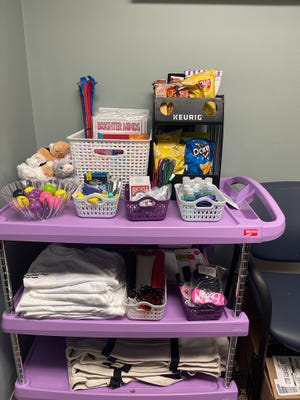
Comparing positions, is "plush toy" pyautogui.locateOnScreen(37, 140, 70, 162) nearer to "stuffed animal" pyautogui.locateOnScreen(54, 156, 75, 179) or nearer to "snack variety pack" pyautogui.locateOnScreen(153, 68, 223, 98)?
"stuffed animal" pyautogui.locateOnScreen(54, 156, 75, 179)

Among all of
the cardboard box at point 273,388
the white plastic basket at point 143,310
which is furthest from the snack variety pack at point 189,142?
the cardboard box at point 273,388

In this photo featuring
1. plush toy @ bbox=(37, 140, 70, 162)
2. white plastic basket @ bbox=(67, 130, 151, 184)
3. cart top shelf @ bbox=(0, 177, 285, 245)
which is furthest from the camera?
plush toy @ bbox=(37, 140, 70, 162)

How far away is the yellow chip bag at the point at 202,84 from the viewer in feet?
3.19

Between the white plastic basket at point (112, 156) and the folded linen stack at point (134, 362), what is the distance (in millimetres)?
518

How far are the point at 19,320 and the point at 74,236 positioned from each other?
30 cm

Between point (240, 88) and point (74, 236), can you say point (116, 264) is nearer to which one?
point (74, 236)

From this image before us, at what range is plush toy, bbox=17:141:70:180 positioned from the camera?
998mm

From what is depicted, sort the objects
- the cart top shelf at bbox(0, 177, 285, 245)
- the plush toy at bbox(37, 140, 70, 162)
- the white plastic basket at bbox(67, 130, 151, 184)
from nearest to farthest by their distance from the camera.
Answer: the cart top shelf at bbox(0, 177, 285, 245)
the white plastic basket at bbox(67, 130, 151, 184)
the plush toy at bbox(37, 140, 70, 162)

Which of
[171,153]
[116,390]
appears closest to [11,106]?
[171,153]

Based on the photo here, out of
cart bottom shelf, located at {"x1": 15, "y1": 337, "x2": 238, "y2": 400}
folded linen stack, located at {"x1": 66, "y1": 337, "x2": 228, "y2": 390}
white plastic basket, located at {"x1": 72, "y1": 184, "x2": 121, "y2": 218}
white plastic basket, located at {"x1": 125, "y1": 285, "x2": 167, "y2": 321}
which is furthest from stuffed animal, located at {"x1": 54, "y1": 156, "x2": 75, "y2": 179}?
cart bottom shelf, located at {"x1": 15, "y1": 337, "x2": 238, "y2": 400}

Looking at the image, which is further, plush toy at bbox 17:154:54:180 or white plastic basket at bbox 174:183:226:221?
plush toy at bbox 17:154:54:180

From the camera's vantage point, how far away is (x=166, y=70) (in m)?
1.14

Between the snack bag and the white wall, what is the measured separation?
0.84 ft

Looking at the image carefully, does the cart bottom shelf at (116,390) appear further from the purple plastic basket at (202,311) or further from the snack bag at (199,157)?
the snack bag at (199,157)
